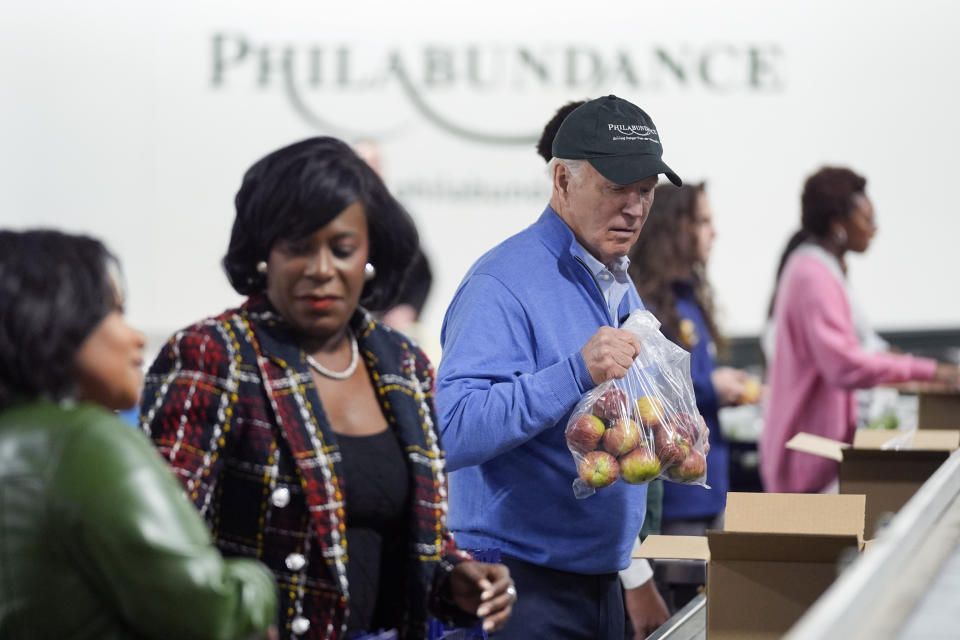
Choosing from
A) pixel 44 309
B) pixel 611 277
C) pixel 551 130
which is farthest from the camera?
pixel 551 130

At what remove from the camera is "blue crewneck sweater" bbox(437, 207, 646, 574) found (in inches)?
90.0

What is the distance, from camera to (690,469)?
2.39 meters

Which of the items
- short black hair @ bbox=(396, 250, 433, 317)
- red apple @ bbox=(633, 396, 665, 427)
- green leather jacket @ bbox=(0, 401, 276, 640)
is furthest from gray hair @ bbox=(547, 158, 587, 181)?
short black hair @ bbox=(396, 250, 433, 317)

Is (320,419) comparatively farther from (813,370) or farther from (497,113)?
(497,113)

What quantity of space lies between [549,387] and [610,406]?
117 mm

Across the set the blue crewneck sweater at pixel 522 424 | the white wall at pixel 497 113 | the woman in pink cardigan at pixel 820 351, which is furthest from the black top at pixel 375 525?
the white wall at pixel 497 113

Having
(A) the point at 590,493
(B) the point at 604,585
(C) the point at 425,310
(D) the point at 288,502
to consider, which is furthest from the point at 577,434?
(C) the point at 425,310

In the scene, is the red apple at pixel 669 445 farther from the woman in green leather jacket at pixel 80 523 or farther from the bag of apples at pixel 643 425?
the woman in green leather jacket at pixel 80 523

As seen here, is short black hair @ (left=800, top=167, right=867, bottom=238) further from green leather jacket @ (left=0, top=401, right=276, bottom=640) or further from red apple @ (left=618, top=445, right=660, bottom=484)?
green leather jacket @ (left=0, top=401, right=276, bottom=640)

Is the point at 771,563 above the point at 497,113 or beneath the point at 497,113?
beneath

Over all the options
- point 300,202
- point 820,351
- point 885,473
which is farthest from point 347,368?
point 820,351

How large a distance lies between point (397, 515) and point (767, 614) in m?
0.62

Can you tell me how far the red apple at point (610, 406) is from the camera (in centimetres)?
229

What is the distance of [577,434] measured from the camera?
2277 millimetres
